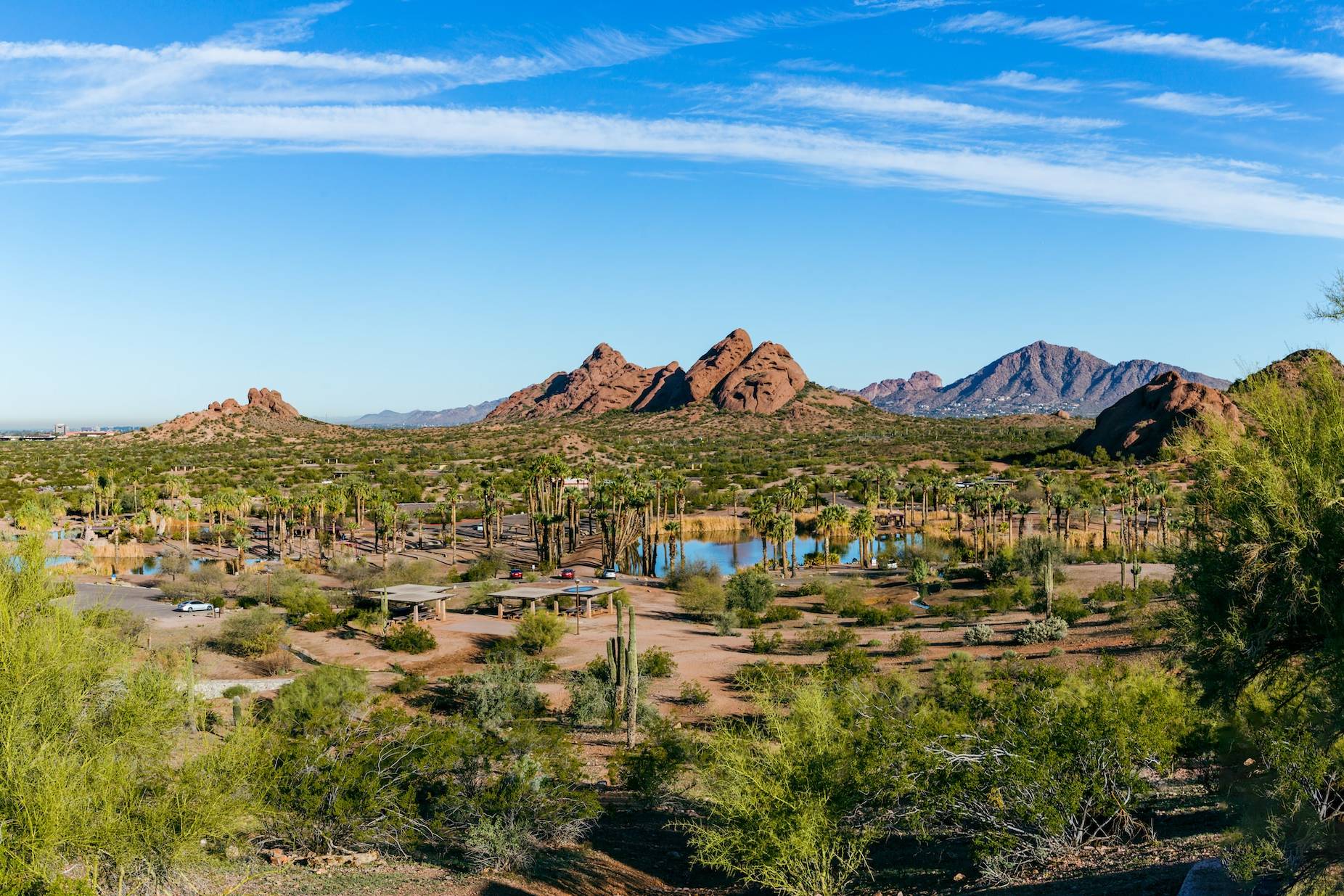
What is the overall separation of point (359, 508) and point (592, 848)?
2329 inches

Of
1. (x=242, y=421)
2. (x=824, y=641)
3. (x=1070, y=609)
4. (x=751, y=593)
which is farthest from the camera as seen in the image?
(x=242, y=421)

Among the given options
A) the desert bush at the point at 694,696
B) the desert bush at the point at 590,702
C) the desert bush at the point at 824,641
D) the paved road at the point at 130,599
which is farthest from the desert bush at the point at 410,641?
the desert bush at the point at 824,641

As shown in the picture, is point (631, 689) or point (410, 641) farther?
point (410, 641)

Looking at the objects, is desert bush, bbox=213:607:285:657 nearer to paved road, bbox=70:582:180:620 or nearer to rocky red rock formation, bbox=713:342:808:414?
paved road, bbox=70:582:180:620

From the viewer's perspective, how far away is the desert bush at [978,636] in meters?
38.8

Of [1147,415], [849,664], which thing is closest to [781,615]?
[849,664]

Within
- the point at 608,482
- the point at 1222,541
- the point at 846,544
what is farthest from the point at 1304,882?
the point at 846,544

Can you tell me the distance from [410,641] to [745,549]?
4032cm

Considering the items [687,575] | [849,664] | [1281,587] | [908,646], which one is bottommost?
[908,646]

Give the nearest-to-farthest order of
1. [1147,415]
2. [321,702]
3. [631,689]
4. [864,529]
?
[321,702]
[631,689]
[864,529]
[1147,415]

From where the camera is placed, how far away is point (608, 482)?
233 feet

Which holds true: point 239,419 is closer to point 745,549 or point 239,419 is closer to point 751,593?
point 745,549

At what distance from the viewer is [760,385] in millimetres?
183500

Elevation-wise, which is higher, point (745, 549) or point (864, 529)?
point (864, 529)
